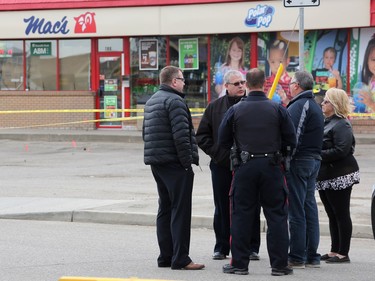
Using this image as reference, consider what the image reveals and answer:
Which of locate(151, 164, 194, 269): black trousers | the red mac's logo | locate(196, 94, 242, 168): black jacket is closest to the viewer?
locate(151, 164, 194, 269): black trousers

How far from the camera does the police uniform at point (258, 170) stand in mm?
7805

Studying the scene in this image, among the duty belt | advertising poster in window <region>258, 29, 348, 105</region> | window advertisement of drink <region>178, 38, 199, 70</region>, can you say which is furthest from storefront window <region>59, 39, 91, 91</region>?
the duty belt

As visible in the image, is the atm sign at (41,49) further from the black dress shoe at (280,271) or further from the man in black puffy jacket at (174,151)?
the black dress shoe at (280,271)

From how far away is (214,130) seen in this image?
8703 mm

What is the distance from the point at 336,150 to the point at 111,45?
59.3ft

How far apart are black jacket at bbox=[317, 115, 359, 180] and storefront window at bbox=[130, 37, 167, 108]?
1712 cm

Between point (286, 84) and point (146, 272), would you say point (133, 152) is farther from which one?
point (146, 272)

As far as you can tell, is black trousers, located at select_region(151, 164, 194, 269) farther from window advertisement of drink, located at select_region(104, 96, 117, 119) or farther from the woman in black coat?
window advertisement of drink, located at select_region(104, 96, 117, 119)

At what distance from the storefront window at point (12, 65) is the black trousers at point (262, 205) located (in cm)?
1968

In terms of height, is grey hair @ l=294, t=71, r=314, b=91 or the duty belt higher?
grey hair @ l=294, t=71, r=314, b=91

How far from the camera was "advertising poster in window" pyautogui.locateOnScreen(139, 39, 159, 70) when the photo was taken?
25.7 metres

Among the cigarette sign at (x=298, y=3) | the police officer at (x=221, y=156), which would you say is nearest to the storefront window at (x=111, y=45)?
the cigarette sign at (x=298, y=3)

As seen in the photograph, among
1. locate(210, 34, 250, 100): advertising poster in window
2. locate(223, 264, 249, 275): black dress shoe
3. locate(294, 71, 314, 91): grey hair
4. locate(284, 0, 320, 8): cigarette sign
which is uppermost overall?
locate(284, 0, 320, 8): cigarette sign

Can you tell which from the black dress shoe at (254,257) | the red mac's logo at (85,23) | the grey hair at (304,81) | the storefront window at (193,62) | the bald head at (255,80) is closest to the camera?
the bald head at (255,80)
